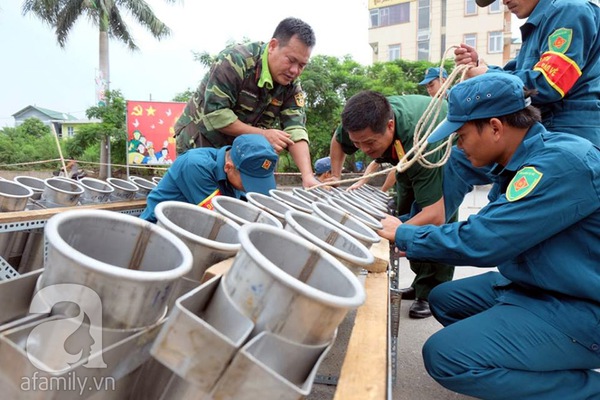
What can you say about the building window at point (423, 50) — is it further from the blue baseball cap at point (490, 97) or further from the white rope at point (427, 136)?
the blue baseball cap at point (490, 97)

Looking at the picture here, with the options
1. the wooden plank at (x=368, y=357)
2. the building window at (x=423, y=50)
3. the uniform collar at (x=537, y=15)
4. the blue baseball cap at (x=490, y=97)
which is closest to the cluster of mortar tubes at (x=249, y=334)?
the wooden plank at (x=368, y=357)

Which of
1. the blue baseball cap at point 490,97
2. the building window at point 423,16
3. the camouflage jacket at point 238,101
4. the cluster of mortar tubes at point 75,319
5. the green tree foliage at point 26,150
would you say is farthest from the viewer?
the building window at point 423,16

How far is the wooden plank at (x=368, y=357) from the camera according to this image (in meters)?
0.96

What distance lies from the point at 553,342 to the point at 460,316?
30.4 inches

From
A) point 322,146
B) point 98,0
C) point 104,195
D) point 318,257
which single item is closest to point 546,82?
point 318,257

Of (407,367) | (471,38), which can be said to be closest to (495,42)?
(471,38)

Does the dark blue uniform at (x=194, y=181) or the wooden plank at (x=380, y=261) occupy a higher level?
the dark blue uniform at (x=194, y=181)

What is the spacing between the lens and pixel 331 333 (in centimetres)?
93

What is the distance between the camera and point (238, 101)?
3.61 m

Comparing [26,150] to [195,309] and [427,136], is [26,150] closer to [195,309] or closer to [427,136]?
[427,136]

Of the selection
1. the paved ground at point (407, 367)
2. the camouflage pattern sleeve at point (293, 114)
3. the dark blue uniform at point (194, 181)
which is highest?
the camouflage pattern sleeve at point (293, 114)

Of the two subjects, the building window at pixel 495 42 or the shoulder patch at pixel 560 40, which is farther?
the building window at pixel 495 42

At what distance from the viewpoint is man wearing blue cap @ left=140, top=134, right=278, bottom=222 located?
252 centimetres

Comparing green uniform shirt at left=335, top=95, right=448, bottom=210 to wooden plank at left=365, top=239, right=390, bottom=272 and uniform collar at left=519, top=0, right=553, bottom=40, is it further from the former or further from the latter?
wooden plank at left=365, top=239, right=390, bottom=272
